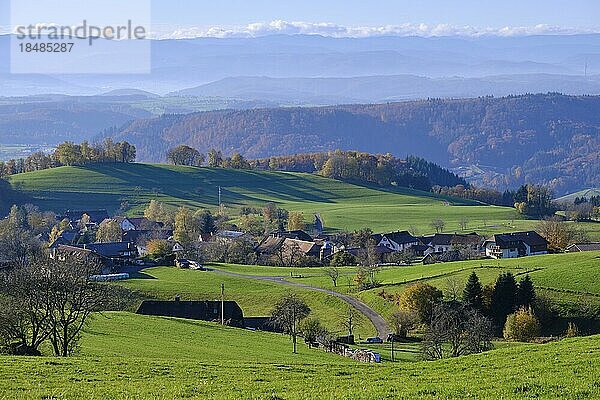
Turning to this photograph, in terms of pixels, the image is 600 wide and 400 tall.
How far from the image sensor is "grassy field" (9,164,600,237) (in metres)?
108

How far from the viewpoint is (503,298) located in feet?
156

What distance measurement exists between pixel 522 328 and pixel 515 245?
39.9 m

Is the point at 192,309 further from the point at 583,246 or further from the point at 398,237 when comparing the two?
the point at 398,237

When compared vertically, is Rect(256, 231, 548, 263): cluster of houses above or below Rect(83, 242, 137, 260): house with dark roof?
above

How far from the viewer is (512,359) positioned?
20016 mm

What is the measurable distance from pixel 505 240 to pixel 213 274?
31812 millimetres

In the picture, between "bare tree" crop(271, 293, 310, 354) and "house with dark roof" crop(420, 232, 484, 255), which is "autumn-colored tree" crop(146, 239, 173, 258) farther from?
"bare tree" crop(271, 293, 310, 354)

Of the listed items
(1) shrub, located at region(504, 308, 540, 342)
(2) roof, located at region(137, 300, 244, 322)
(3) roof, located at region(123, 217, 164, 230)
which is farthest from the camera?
(3) roof, located at region(123, 217, 164, 230)

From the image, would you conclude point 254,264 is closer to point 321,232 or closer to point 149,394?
point 321,232

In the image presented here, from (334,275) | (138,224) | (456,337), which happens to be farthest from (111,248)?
(456,337)

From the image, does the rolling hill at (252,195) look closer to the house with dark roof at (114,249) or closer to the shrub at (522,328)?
the house with dark roof at (114,249)

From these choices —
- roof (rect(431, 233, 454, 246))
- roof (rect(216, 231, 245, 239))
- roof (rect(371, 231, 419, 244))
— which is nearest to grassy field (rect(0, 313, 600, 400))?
roof (rect(431, 233, 454, 246))

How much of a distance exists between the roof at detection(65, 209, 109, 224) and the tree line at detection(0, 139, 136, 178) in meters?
22.9

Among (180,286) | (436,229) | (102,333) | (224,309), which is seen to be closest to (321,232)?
(436,229)
